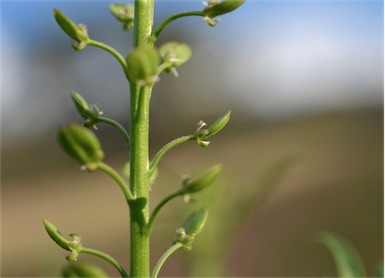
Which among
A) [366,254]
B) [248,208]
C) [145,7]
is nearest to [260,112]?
[366,254]

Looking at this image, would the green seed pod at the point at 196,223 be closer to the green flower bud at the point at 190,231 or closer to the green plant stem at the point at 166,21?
the green flower bud at the point at 190,231

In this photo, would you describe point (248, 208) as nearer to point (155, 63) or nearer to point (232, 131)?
point (155, 63)

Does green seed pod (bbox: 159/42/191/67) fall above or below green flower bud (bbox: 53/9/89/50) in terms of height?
below

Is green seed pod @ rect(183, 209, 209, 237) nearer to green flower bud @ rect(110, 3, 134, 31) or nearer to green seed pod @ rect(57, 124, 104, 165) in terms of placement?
green seed pod @ rect(57, 124, 104, 165)

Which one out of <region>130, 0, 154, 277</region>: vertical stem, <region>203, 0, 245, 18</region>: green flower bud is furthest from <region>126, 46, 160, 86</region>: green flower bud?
<region>203, 0, 245, 18</region>: green flower bud

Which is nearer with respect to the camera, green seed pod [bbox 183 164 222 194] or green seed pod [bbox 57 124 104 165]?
green seed pod [bbox 57 124 104 165]

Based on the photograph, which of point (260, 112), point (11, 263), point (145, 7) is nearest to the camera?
point (145, 7)

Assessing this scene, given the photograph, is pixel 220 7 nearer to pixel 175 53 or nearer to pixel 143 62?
pixel 175 53
